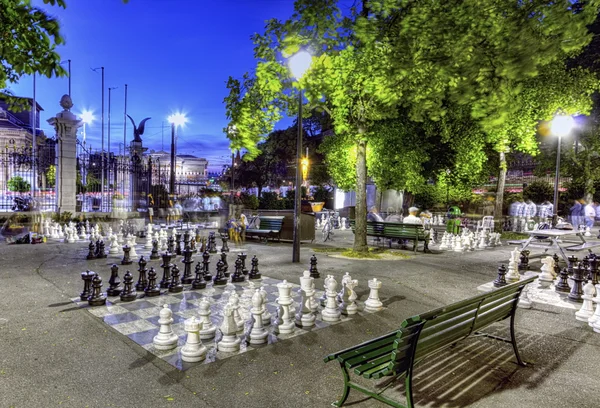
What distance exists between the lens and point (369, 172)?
16.4 metres

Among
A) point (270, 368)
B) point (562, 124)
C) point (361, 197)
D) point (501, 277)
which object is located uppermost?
point (562, 124)

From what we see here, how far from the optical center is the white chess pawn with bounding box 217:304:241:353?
4.45 m

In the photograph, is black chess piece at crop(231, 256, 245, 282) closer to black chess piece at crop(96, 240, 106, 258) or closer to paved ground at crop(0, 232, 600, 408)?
paved ground at crop(0, 232, 600, 408)

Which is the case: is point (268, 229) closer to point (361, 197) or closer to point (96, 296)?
point (361, 197)

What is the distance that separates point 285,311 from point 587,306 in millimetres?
4822

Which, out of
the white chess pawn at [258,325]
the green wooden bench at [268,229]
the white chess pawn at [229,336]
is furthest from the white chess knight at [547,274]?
the green wooden bench at [268,229]

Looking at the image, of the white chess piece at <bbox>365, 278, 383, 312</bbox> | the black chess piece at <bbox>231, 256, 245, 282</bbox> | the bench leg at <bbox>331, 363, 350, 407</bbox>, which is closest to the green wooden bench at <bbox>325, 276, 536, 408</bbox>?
the bench leg at <bbox>331, 363, 350, 407</bbox>

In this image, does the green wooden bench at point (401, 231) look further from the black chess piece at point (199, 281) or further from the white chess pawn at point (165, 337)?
the white chess pawn at point (165, 337)

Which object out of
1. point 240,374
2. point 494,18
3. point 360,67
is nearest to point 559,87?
point 360,67

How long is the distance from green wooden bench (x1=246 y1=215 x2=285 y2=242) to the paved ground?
8.91m

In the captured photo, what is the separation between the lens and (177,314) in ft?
19.1

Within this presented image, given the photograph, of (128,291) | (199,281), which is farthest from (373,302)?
(128,291)

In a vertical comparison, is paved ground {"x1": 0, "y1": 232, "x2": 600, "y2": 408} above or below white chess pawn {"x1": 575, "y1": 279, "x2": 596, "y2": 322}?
below

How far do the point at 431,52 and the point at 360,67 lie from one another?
3.11m
